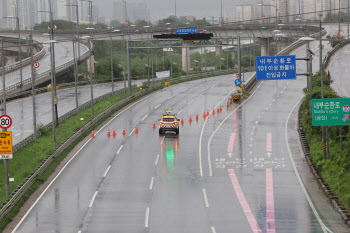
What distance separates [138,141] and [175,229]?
27.7 meters

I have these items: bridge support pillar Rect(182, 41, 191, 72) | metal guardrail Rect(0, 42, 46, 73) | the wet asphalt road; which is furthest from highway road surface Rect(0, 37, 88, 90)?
bridge support pillar Rect(182, 41, 191, 72)

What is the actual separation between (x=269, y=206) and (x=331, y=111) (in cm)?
1168

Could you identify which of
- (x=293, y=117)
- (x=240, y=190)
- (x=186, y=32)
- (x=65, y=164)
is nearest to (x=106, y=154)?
(x=65, y=164)

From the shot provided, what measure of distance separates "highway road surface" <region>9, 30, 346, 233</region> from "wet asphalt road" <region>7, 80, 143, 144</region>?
8258 millimetres

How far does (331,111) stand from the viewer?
147 ft

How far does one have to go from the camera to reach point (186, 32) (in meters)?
92.5

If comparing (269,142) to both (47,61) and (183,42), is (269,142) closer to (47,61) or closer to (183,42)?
(47,61)

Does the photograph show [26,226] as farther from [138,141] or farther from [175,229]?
[138,141]

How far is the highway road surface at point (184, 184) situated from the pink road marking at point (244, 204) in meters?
0.05

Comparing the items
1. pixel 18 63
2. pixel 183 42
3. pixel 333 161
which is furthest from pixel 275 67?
pixel 183 42

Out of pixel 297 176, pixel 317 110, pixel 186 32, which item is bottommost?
pixel 297 176

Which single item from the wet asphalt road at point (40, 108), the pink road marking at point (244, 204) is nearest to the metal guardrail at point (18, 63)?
the wet asphalt road at point (40, 108)

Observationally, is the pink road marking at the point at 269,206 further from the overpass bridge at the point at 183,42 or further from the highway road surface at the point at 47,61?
the highway road surface at the point at 47,61

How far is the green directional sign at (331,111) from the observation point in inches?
1747
